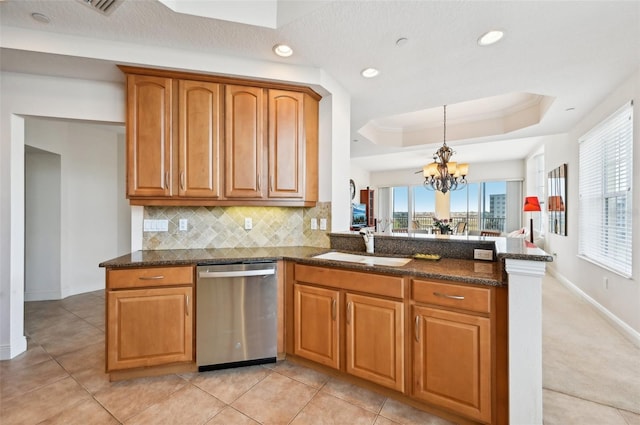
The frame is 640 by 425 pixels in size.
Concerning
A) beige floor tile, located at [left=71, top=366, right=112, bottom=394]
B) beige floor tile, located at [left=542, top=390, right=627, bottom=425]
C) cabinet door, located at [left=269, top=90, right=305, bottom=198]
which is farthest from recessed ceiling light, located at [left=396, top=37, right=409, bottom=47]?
beige floor tile, located at [left=71, top=366, right=112, bottom=394]

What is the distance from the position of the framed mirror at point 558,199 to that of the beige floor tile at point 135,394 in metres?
5.82

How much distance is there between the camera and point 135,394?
194 cm

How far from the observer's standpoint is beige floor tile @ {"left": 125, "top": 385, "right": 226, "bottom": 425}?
5.55ft

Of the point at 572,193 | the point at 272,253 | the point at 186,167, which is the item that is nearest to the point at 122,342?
the point at 272,253

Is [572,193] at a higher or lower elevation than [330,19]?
lower

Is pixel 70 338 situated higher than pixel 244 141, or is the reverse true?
pixel 244 141

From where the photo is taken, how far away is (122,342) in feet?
6.70

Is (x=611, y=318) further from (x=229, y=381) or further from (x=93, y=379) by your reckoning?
(x=93, y=379)

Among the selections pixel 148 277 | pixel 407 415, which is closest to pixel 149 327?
pixel 148 277

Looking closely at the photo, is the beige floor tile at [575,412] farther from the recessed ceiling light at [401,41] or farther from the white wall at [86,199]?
the white wall at [86,199]

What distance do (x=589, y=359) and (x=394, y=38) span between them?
315 cm

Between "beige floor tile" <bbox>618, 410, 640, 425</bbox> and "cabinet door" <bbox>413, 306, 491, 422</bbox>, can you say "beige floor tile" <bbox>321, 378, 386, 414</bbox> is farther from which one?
"beige floor tile" <bbox>618, 410, 640, 425</bbox>

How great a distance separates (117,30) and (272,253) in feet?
6.76

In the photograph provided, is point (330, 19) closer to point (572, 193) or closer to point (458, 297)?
point (458, 297)
